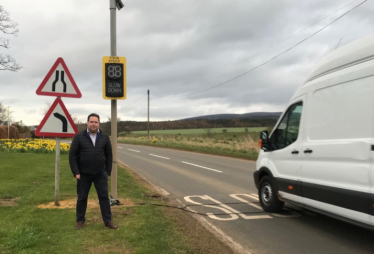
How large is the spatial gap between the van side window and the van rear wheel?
77 centimetres

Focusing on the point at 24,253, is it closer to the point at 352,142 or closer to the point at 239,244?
the point at 239,244

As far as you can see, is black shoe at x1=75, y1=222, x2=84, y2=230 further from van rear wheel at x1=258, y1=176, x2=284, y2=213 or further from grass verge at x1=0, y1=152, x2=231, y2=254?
van rear wheel at x1=258, y1=176, x2=284, y2=213

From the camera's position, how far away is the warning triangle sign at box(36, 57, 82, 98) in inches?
221

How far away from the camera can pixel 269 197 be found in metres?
6.32

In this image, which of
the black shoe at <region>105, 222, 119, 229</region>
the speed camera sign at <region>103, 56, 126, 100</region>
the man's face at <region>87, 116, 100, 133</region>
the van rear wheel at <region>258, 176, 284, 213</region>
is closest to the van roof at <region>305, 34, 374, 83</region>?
the van rear wheel at <region>258, 176, 284, 213</region>

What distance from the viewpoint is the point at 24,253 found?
3.74 metres

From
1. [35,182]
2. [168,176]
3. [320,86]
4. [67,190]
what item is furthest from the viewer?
[168,176]

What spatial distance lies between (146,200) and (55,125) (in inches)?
107

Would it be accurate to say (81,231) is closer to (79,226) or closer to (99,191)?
(79,226)

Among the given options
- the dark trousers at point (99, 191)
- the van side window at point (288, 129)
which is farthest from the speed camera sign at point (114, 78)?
the van side window at point (288, 129)

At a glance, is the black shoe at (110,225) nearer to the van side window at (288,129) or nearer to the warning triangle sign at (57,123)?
the warning triangle sign at (57,123)

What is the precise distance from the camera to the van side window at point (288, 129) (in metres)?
5.51

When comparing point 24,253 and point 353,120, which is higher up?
point 353,120

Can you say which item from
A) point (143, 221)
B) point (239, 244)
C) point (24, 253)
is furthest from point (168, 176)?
point (24, 253)
